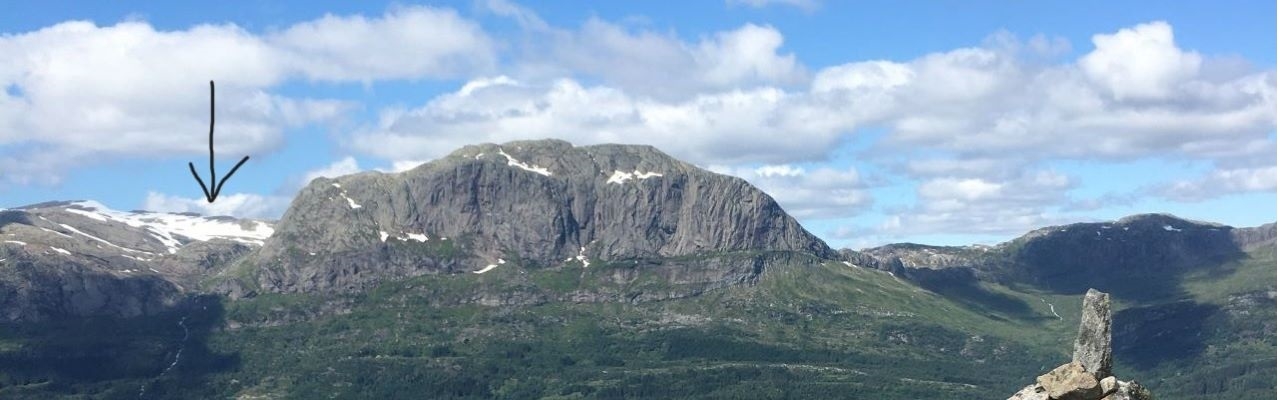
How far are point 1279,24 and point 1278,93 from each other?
4.82 feet

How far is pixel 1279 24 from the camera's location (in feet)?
92.9

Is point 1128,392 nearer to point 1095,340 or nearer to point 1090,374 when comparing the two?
point 1090,374

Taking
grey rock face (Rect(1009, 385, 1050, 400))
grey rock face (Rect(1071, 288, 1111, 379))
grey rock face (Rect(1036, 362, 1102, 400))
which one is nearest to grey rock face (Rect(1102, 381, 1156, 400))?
grey rock face (Rect(1036, 362, 1102, 400))

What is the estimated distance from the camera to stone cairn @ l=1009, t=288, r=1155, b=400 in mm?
41156

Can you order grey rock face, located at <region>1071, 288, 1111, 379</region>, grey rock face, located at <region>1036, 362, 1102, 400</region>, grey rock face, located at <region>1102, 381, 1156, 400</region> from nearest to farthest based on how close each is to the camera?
grey rock face, located at <region>1036, 362, 1102, 400</region> < grey rock face, located at <region>1102, 381, 1156, 400</region> < grey rock face, located at <region>1071, 288, 1111, 379</region>

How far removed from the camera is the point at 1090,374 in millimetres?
41406

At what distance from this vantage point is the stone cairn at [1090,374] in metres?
41.2

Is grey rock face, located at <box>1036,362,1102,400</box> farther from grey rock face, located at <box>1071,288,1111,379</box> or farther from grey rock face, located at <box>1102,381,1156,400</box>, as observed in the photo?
grey rock face, located at <box>1071,288,1111,379</box>

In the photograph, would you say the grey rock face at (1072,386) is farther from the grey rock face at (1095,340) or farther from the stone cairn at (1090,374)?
the grey rock face at (1095,340)

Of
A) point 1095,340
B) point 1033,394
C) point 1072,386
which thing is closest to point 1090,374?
point 1072,386

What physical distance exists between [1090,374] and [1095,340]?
2371 mm

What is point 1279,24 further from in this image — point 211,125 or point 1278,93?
point 211,125

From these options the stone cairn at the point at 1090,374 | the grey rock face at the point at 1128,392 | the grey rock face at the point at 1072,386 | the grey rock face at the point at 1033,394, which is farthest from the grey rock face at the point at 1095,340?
the grey rock face at the point at 1033,394

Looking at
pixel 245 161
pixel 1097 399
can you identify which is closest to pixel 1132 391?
pixel 1097 399
